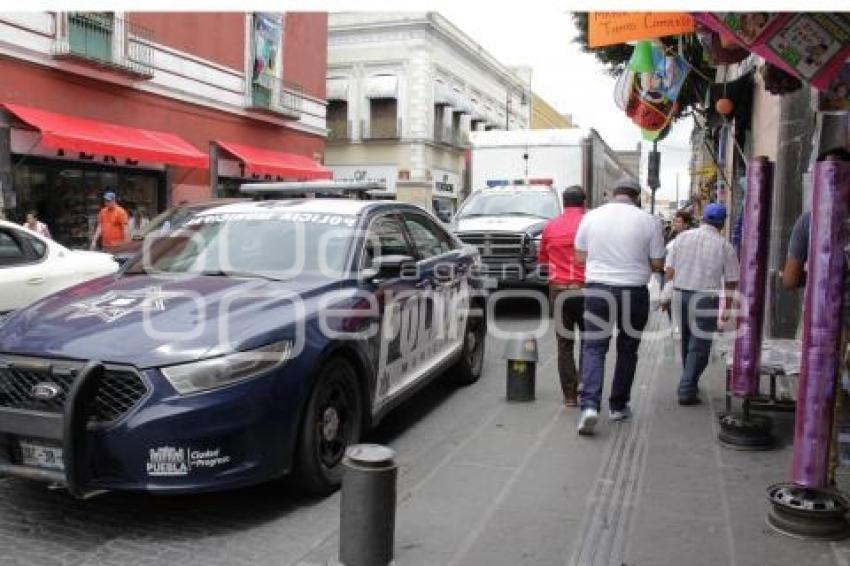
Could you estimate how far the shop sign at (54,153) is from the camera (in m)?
15.5

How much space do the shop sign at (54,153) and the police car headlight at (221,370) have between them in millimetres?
12966

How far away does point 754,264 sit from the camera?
17.8 feet

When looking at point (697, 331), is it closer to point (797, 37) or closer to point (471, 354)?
point (471, 354)

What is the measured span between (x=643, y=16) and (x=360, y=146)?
1343 inches

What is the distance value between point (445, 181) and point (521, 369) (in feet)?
118

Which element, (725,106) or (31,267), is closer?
(31,267)

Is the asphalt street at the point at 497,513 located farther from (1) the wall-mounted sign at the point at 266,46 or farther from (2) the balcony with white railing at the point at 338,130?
(2) the balcony with white railing at the point at 338,130

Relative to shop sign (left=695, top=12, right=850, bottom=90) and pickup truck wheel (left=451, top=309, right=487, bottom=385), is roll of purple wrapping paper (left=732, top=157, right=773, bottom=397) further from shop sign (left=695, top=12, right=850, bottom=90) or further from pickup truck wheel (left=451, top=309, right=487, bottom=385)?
pickup truck wheel (left=451, top=309, right=487, bottom=385)

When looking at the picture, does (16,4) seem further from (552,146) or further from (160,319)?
Answer: (552,146)

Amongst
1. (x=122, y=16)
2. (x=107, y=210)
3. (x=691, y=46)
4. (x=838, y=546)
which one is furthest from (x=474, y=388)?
(x=122, y=16)

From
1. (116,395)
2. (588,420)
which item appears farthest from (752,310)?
(116,395)

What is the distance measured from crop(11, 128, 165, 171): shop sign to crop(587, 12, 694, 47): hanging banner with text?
1203 cm

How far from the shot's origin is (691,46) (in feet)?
39.9

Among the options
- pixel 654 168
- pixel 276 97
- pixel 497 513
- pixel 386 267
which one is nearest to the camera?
pixel 497 513
